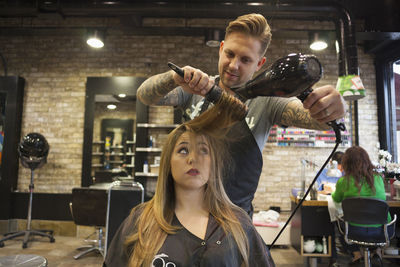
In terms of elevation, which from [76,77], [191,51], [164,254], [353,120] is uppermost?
[191,51]

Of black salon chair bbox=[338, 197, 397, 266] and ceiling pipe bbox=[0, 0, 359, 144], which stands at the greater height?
ceiling pipe bbox=[0, 0, 359, 144]

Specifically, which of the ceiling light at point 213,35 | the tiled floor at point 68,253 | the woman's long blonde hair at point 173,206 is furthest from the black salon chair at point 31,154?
the woman's long blonde hair at point 173,206

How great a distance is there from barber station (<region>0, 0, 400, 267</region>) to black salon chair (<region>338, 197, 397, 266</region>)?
0.01 m

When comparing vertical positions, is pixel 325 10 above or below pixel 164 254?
above

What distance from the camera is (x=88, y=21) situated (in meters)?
5.53

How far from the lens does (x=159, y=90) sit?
1074 millimetres

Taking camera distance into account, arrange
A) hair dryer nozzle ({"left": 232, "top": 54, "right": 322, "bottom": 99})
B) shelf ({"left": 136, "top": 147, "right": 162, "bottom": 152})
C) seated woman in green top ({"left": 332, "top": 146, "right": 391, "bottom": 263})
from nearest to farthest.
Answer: hair dryer nozzle ({"left": 232, "top": 54, "right": 322, "bottom": 99}), seated woman in green top ({"left": 332, "top": 146, "right": 391, "bottom": 263}), shelf ({"left": 136, "top": 147, "right": 162, "bottom": 152})

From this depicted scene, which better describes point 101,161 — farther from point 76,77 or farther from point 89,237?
point 76,77

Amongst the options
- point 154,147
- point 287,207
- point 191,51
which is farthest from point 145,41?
point 287,207

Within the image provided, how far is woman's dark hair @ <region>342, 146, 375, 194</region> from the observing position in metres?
3.29

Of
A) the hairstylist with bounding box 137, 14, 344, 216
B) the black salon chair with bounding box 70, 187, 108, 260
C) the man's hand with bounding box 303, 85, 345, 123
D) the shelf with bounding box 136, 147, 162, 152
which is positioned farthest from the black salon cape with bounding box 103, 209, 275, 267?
the shelf with bounding box 136, 147, 162, 152

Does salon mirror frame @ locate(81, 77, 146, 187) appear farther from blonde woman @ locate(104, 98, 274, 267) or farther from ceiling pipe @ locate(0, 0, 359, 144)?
blonde woman @ locate(104, 98, 274, 267)

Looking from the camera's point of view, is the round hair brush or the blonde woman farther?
the blonde woman

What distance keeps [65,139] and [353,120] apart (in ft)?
16.6
